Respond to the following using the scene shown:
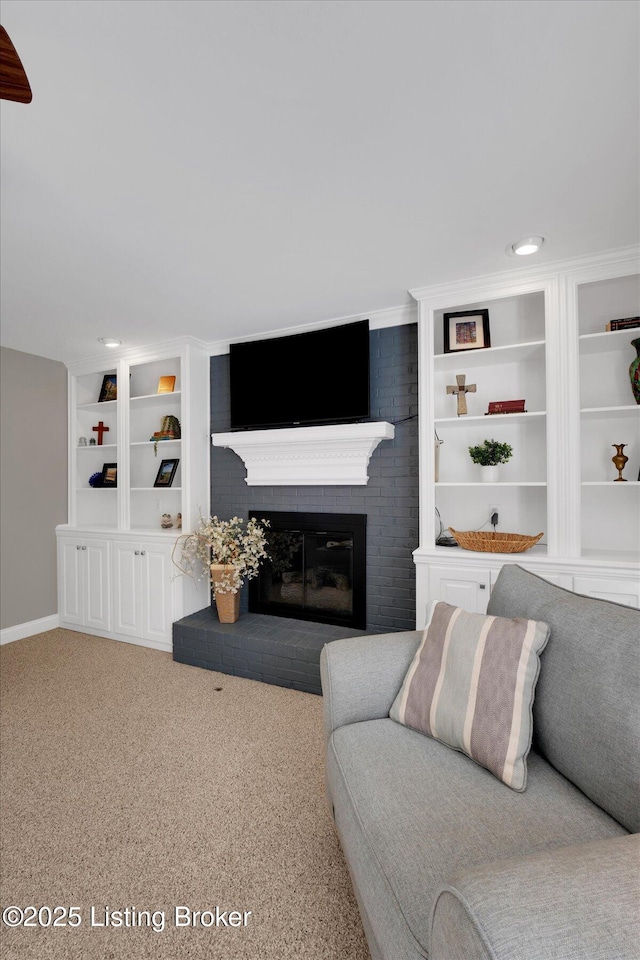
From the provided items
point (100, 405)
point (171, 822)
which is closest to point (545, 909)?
point (171, 822)

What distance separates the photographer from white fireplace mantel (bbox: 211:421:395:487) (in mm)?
2999

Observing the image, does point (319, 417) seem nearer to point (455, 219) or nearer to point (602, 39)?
point (455, 219)

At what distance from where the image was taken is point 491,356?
271 cm

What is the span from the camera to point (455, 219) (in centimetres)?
195

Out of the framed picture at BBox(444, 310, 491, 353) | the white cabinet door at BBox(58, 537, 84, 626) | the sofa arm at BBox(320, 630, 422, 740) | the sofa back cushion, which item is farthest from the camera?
the white cabinet door at BBox(58, 537, 84, 626)

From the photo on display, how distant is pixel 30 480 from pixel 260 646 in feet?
8.38

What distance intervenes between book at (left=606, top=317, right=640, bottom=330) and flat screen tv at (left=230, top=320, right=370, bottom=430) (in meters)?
1.37

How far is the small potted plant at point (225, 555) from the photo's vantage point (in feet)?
10.9

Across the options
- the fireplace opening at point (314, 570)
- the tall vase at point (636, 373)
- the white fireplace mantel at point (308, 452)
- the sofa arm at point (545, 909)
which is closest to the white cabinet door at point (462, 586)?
the fireplace opening at point (314, 570)

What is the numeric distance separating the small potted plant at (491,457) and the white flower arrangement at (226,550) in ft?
5.35

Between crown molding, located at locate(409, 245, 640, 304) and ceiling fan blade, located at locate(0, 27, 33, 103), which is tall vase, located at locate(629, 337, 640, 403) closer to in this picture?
crown molding, located at locate(409, 245, 640, 304)

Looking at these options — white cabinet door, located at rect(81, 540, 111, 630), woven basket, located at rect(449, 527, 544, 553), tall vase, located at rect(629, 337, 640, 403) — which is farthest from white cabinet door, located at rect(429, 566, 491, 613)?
white cabinet door, located at rect(81, 540, 111, 630)

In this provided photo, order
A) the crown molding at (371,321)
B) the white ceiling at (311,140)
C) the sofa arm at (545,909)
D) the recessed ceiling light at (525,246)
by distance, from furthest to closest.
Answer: the crown molding at (371,321)
the recessed ceiling light at (525,246)
the white ceiling at (311,140)
the sofa arm at (545,909)

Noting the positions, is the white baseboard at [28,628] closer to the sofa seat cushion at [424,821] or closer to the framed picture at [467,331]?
the sofa seat cushion at [424,821]
